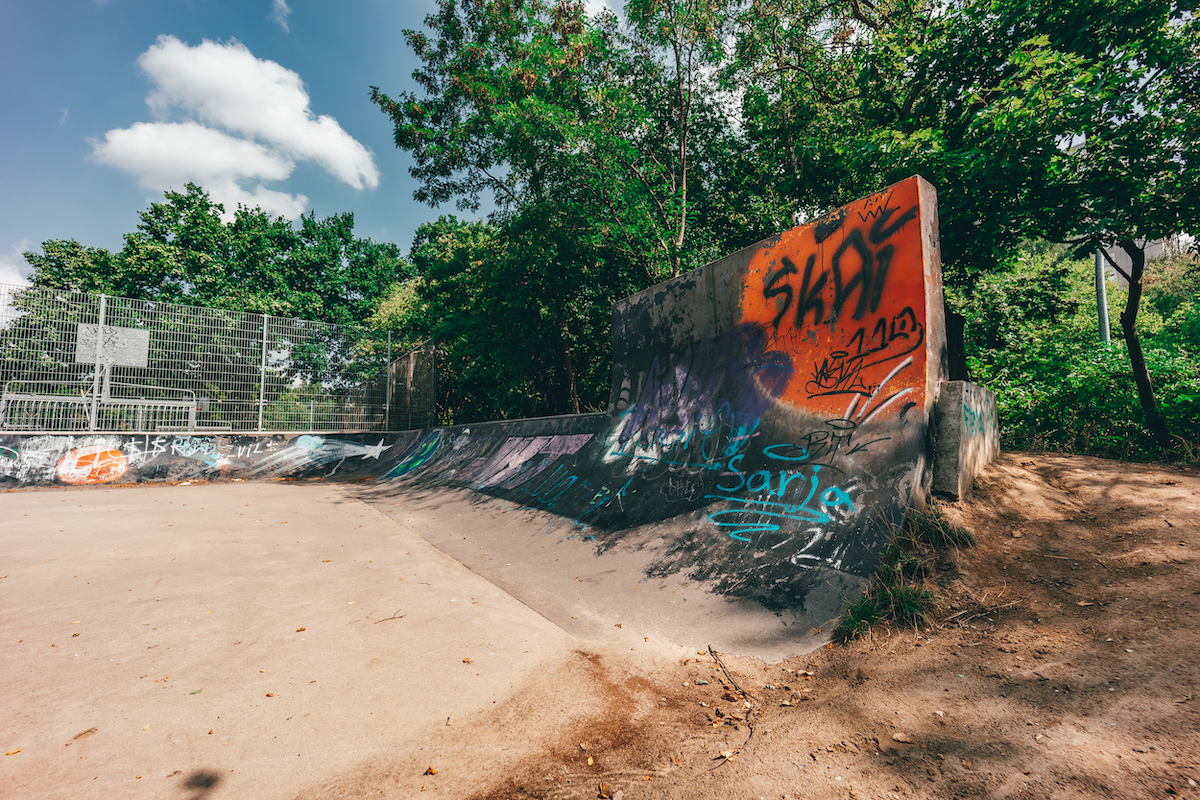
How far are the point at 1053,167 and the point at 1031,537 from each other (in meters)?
4.87

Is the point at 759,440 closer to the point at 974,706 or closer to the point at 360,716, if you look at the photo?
the point at 974,706

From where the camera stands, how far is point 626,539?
5277 millimetres

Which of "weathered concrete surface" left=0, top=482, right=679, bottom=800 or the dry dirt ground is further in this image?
"weathered concrete surface" left=0, top=482, right=679, bottom=800

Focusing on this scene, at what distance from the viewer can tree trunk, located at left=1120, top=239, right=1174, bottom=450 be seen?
571 centimetres

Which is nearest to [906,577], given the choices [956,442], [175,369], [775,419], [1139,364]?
[956,442]

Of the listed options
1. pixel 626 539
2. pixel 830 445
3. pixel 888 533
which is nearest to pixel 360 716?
pixel 626 539

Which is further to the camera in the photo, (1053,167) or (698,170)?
(698,170)

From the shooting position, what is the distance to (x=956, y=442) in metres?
3.85

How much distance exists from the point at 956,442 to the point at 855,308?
4.73ft

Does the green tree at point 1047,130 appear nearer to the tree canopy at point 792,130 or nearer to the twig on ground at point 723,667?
the tree canopy at point 792,130

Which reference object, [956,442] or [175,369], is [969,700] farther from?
[175,369]

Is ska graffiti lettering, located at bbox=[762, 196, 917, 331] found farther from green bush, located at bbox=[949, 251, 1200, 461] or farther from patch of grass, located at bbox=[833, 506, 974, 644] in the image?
green bush, located at bbox=[949, 251, 1200, 461]

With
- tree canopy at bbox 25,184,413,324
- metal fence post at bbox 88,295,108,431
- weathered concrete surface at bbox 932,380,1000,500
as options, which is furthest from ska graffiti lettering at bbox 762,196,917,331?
tree canopy at bbox 25,184,413,324

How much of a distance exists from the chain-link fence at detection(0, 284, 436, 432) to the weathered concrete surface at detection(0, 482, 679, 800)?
6.24m
